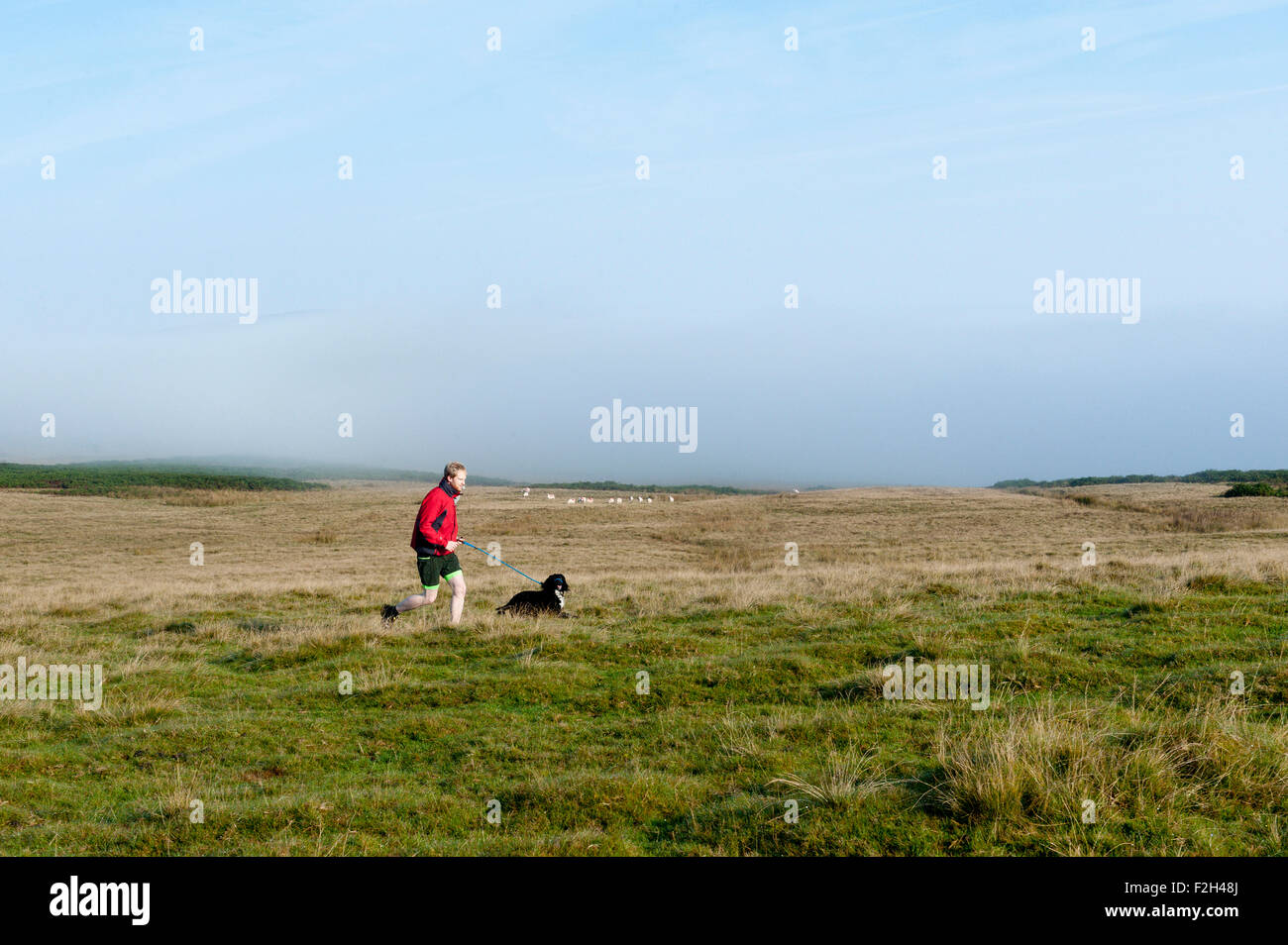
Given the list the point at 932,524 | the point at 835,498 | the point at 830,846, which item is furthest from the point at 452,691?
the point at 835,498

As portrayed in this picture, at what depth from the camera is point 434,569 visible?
13.4 m

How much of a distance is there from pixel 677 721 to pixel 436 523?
575cm

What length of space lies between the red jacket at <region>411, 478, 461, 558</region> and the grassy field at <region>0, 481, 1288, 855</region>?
4.46ft

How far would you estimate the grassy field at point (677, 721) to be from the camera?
590 cm

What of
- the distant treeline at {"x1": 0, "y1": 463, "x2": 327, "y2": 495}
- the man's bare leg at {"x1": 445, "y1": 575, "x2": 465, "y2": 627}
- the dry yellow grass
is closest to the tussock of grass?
the dry yellow grass

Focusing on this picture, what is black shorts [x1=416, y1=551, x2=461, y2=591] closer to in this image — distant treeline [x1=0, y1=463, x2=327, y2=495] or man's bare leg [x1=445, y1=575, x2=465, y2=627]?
man's bare leg [x1=445, y1=575, x2=465, y2=627]

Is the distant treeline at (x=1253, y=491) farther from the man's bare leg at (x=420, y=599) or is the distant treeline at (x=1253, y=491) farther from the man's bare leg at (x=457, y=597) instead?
the man's bare leg at (x=420, y=599)

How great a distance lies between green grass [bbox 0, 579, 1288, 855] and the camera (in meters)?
5.84

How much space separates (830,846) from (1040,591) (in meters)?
10.9

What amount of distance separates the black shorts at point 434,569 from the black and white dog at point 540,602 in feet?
A: 4.95

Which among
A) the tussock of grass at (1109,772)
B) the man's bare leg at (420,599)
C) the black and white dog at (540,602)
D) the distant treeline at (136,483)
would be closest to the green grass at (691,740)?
the tussock of grass at (1109,772)

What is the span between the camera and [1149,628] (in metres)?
11.7
